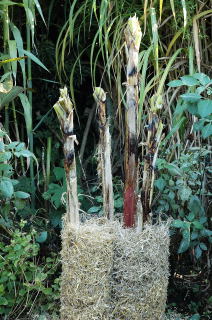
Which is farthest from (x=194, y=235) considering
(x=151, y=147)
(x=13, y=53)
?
(x=13, y=53)

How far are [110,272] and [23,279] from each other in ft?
1.67

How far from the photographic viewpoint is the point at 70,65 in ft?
11.0

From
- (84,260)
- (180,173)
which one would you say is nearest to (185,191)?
(180,173)

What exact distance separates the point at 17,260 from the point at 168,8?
4.71 feet

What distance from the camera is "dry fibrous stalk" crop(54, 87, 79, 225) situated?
2.18 meters

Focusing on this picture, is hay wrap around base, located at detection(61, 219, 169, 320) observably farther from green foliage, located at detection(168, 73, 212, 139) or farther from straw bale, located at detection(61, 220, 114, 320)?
green foliage, located at detection(168, 73, 212, 139)

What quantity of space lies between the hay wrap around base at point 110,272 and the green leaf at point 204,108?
499 mm

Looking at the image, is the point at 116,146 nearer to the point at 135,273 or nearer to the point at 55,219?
the point at 55,219

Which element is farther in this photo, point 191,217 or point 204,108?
point 191,217

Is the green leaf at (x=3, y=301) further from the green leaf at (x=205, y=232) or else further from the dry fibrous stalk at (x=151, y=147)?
the green leaf at (x=205, y=232)

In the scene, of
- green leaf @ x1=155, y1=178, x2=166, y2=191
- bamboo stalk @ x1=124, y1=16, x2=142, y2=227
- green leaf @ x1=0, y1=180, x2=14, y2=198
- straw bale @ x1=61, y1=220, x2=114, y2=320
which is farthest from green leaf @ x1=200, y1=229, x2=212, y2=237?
green leaf @ x1=0, y1=180, x2=14, y2=198

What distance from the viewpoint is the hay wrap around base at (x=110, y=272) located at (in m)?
2.27

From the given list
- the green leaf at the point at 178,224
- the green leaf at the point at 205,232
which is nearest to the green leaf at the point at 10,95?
the green leaf at the point at 178,224

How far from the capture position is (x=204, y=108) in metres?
2.30
